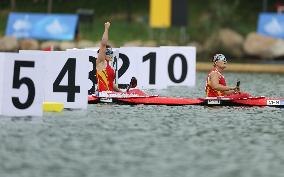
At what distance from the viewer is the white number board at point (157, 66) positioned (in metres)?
35.1

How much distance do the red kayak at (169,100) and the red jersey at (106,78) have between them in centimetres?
17

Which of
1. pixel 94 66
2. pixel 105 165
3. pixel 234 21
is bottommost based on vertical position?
pixel 105 165

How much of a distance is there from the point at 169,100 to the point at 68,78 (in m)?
3.19

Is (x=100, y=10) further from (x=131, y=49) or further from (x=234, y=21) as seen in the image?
(x=131, y=49)

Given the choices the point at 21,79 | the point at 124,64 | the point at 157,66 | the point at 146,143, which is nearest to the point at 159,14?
the point at 157,66

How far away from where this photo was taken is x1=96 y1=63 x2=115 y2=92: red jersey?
96.3 feet

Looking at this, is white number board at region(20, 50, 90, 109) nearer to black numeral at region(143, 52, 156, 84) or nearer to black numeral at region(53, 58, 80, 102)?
black numeral at region(53, 58, 80, 102)

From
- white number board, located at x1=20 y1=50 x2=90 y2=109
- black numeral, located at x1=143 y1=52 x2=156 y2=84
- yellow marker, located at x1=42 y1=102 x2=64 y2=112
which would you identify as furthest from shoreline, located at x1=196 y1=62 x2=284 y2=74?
yellow marker, located at x1=42 y1=102 x2=64 y2=112

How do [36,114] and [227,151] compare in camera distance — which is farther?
[36,114]

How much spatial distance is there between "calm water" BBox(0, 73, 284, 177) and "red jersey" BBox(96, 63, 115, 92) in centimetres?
76

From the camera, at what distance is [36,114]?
24281 millimetres

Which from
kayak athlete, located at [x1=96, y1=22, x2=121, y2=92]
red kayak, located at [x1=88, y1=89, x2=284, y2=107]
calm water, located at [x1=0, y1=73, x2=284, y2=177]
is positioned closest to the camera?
calm water, located at [x1=0, y1=73, x2=284, y2=177]

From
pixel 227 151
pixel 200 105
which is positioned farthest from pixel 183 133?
pixel 200 105

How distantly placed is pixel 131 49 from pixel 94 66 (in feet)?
12.8
